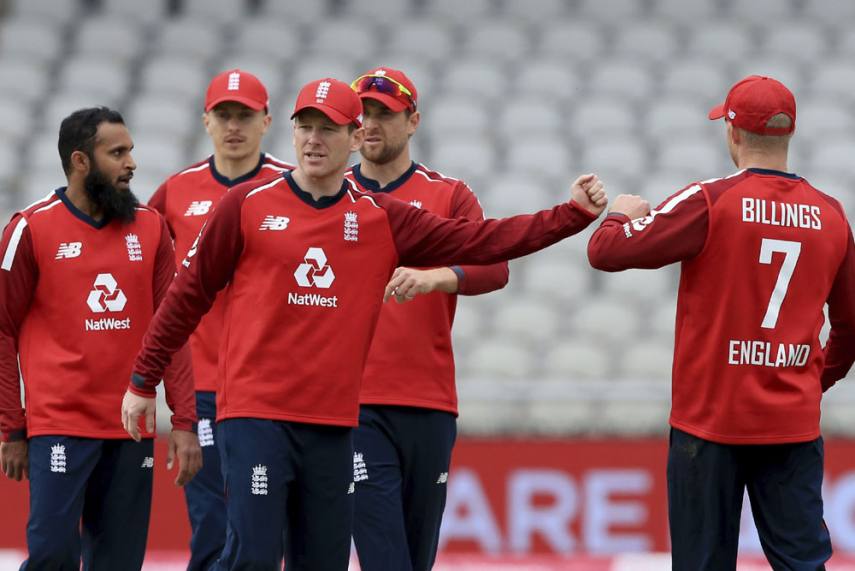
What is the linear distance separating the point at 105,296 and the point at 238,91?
4.85 ft

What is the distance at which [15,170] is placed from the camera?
13016mm

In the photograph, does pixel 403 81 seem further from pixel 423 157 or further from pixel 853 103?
pixel 853 103

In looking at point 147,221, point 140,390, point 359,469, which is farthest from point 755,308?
point 147,221

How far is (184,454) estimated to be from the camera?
625 cm

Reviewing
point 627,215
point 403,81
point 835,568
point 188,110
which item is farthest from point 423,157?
point 627,215

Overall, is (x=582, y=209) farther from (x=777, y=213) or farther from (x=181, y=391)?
(x=181, y=391)

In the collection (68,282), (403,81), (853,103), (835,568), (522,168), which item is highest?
(853,103)

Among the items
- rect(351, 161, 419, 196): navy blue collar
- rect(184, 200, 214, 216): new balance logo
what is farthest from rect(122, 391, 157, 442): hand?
rect(184, 200, 214, 216): new balance logo

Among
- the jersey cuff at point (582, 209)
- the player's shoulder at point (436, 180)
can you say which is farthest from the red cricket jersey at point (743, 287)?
the player's shoulder at point (436, 180)

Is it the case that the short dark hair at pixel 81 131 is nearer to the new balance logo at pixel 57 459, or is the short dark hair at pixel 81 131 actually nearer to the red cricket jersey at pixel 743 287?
the new balance logo at pixel 57 459

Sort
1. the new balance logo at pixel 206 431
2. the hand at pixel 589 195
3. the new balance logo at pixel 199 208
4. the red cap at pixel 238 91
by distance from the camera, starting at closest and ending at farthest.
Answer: the hand at pixel 589 195 < the new balance logo at pixel 206 431 < the new balance logo at pixel 199 208 < the red cap at pixel 238 91

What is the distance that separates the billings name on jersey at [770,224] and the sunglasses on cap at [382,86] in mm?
1786

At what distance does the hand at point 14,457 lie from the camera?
6.45m

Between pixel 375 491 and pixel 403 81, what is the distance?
5.80ft
